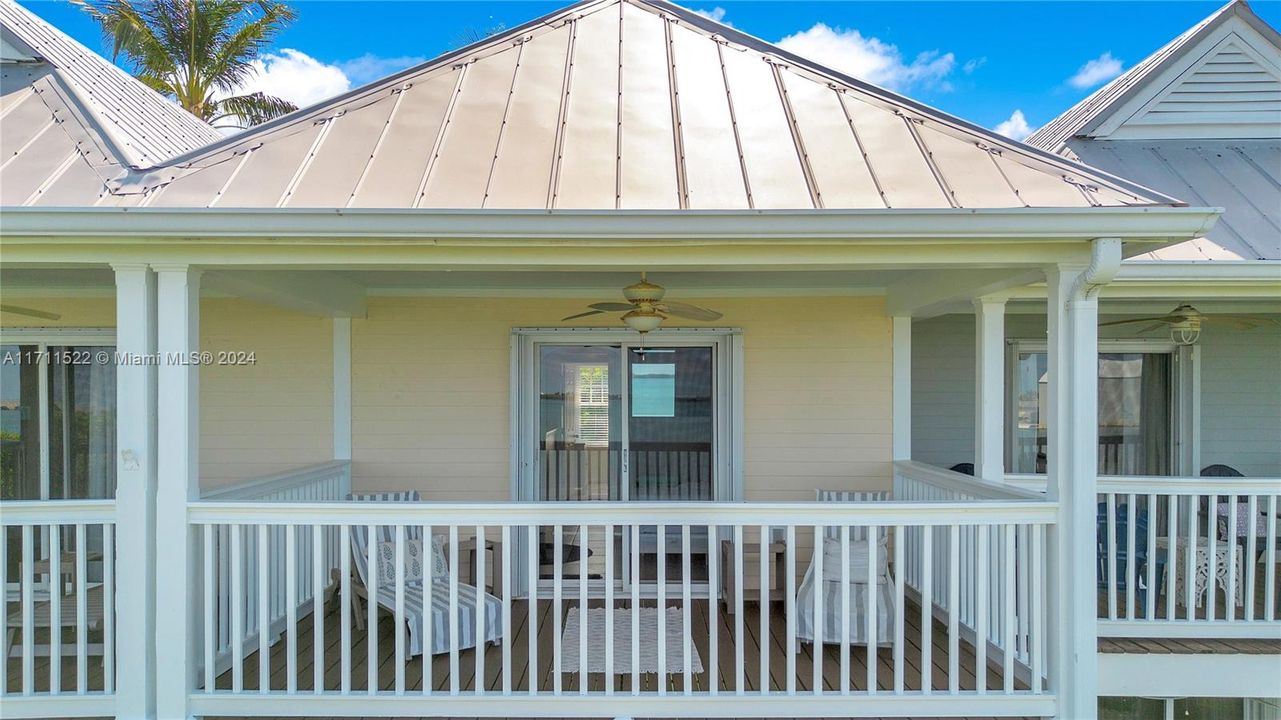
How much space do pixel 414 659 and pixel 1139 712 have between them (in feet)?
17.9

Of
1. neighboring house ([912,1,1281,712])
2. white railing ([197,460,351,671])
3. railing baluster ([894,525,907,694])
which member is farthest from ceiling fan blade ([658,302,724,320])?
neighboring house ([912,1,1281,712])

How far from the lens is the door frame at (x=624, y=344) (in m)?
5.79

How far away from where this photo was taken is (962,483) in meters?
4.45

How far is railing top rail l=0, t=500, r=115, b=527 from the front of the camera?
354 cm

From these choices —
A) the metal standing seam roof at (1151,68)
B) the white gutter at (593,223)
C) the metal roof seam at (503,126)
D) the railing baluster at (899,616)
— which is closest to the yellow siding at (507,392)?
the metal roof seam at (503,126)

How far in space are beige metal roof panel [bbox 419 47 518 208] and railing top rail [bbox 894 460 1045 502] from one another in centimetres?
304

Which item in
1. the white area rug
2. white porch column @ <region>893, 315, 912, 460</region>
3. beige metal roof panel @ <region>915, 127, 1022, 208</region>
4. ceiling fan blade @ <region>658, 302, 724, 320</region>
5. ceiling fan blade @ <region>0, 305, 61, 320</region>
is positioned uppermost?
beige metal roof panel @ <region>915, 127, 1022, 208</region>

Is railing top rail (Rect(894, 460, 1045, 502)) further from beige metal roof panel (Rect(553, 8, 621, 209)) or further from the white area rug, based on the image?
beige metal roof panel (Rect(553, 8, 621, 209))

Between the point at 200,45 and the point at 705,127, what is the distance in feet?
49.3

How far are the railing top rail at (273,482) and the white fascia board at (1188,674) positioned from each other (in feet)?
16.4

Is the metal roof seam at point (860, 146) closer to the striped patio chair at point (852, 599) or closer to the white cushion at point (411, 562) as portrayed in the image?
the striped patio chair at point (852, 599)

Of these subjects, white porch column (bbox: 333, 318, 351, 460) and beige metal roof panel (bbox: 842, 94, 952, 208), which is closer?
beige metal roof panel (bbox: 842, 94, 952, 208)

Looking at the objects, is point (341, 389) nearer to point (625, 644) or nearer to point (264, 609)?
point (264, 609)

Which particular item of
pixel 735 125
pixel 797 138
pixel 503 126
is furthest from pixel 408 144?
pixel 797 138
